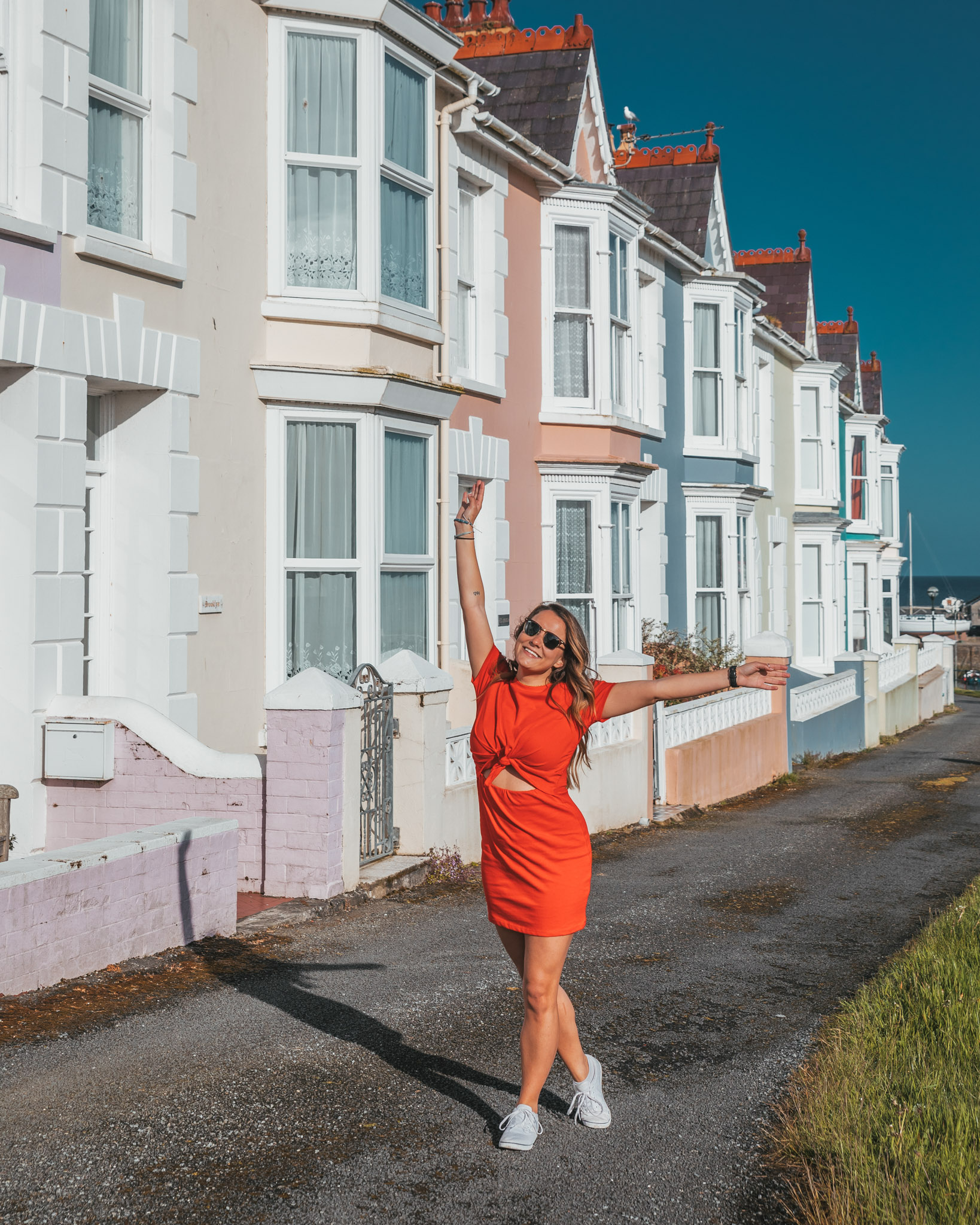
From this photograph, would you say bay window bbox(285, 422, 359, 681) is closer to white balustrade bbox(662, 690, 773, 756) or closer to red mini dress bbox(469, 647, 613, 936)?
white balustrade bbox(662, 690, 773, 756)

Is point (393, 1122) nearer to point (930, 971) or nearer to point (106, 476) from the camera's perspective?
point (930, 971)

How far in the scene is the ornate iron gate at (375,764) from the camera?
28.0ft

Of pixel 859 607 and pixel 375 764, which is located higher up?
pixel 859 607

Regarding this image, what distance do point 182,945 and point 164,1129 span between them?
2492 mm

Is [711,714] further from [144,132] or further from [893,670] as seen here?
[893,670]

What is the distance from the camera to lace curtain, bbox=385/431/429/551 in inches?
437

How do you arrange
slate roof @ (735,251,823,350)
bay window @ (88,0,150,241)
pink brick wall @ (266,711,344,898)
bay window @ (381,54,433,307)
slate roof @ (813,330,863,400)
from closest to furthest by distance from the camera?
pink brick wall @ (266,711,344,898) → bay window @ (88,0,150,241) → bay window @ (381,54,433,307) → slate roof @ (735,251,823,350) → slate roof @ (813,330,863,400)

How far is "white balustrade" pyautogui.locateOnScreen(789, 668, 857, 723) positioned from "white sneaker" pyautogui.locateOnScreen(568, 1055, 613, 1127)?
14.3 meters

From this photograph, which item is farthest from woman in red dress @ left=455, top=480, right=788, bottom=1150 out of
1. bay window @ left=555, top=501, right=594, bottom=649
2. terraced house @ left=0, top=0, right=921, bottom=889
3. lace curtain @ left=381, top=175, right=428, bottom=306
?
bay window @ left=555, top=501, right=594, bottom=649

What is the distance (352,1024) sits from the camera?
18.7 feet

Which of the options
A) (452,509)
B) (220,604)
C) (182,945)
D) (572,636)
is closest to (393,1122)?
(572,636)

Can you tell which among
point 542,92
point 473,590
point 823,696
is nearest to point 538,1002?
point 473,590

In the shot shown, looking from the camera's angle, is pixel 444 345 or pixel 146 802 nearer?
pixel 146 802

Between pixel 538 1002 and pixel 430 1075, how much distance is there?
96cm
